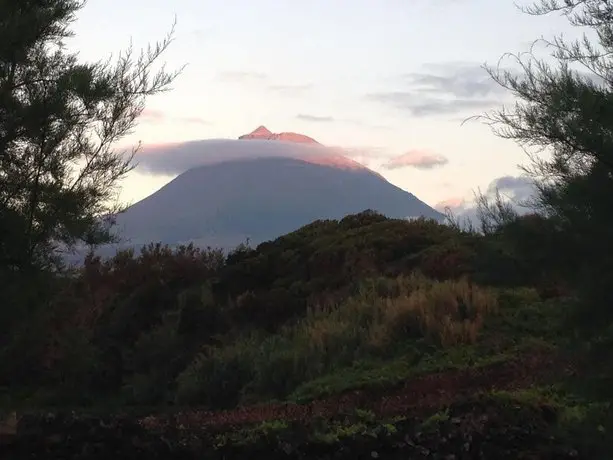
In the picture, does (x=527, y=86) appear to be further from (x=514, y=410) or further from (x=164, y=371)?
(x=164, y=371)

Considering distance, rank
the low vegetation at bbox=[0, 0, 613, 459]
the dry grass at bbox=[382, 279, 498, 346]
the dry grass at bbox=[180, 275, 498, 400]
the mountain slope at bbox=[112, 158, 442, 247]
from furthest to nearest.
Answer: the mountain slope at bbox=[112, 158, 442, 247]
the dry grass at bbox=[382, 279, 498, 346]
the dry grass at bbox=[180, 275, 498, 400]
the low vegetation at bbox=[0, 0, 613, 459]

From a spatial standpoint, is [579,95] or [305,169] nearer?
[579,95]

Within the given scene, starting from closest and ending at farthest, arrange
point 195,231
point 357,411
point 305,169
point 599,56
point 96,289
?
point 599,56, point 357,411, point 96,289, point 195,231, point 305,169

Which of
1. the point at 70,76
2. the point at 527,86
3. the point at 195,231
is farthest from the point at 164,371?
the point at 195,231

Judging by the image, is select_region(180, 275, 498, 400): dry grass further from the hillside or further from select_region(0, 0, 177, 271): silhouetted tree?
select_region(0, 0, 177, 271): silhouetted tree

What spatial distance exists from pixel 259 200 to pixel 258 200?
7.3 inches

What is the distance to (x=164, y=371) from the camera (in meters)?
15.7

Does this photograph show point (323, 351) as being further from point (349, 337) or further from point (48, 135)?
point (48, 135)

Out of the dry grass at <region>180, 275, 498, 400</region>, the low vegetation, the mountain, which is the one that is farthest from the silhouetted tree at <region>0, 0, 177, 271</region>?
the mountain

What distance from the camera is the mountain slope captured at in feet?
449

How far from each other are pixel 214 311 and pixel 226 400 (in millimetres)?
4834

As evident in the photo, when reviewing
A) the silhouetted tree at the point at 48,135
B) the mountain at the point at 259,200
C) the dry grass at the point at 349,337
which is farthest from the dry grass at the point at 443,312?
the mountain at the point at 259,200

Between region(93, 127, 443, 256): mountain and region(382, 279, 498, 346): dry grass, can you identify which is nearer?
region(382, 279, 498, 346): dry grass

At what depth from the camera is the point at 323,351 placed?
1341cm
